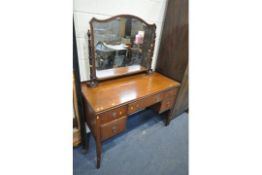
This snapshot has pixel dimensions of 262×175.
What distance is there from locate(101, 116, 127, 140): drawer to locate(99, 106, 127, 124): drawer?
0.04 metres

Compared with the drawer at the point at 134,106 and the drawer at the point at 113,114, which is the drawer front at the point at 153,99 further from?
the drawer at the point at 113,114

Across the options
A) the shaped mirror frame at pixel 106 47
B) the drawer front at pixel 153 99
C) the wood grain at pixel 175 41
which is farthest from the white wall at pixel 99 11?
the drawer front at pixel 153 99

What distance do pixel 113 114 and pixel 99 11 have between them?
903mm

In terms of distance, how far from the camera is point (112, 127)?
1190 mm

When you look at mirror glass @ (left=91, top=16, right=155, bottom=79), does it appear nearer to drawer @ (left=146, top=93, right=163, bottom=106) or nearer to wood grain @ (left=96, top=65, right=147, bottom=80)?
wood grain @ (left=96, top=65, right=147, bottom=80)

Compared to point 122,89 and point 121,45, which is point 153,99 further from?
point 121,45

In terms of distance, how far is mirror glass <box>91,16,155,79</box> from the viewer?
1.24m

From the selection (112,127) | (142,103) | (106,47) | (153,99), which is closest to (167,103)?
(153,99)

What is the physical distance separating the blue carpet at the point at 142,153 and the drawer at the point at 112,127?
1.34ft

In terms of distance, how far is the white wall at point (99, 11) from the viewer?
3.57ft

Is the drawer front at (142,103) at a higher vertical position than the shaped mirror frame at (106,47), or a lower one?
lower
